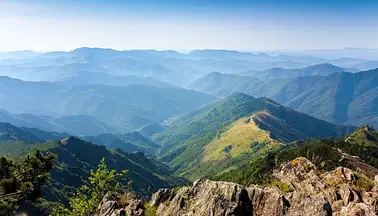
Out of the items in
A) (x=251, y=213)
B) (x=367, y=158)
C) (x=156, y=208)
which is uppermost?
(x=251, y=213)

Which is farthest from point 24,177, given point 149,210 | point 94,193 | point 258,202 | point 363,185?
point 363,185

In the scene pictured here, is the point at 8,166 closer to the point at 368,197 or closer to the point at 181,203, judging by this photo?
the point at 181,203

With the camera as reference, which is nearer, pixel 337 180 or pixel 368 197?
pixel 368 197

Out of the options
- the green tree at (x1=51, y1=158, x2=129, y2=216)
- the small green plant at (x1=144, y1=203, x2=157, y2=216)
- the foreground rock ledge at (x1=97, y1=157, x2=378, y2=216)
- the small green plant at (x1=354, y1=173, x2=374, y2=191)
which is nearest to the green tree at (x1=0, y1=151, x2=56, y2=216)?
the green tree at (x1=51, y1=158, x2=129, y2=216)

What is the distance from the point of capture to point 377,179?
55.1 m

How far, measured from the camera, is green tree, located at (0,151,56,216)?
51.5 m

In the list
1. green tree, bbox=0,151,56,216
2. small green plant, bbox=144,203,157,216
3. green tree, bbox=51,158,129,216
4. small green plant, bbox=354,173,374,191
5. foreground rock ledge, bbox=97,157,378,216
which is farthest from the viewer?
green tree, bbox=51,158,129,216

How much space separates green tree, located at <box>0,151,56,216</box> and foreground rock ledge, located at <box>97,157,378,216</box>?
485 inches

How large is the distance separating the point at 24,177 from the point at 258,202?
4100 centimetres

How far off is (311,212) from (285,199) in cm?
478

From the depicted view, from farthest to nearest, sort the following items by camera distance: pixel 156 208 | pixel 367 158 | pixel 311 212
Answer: pixel 367 158 → pixel 156 208 → pixel 311 212

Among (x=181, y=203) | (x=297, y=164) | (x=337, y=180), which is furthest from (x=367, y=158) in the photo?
(x=181, y=203)

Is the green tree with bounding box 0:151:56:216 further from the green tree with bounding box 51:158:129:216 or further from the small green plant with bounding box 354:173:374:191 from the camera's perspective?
the small green plant with bounding box 354:173:374:191

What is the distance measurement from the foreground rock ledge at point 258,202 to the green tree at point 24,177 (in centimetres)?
1233
